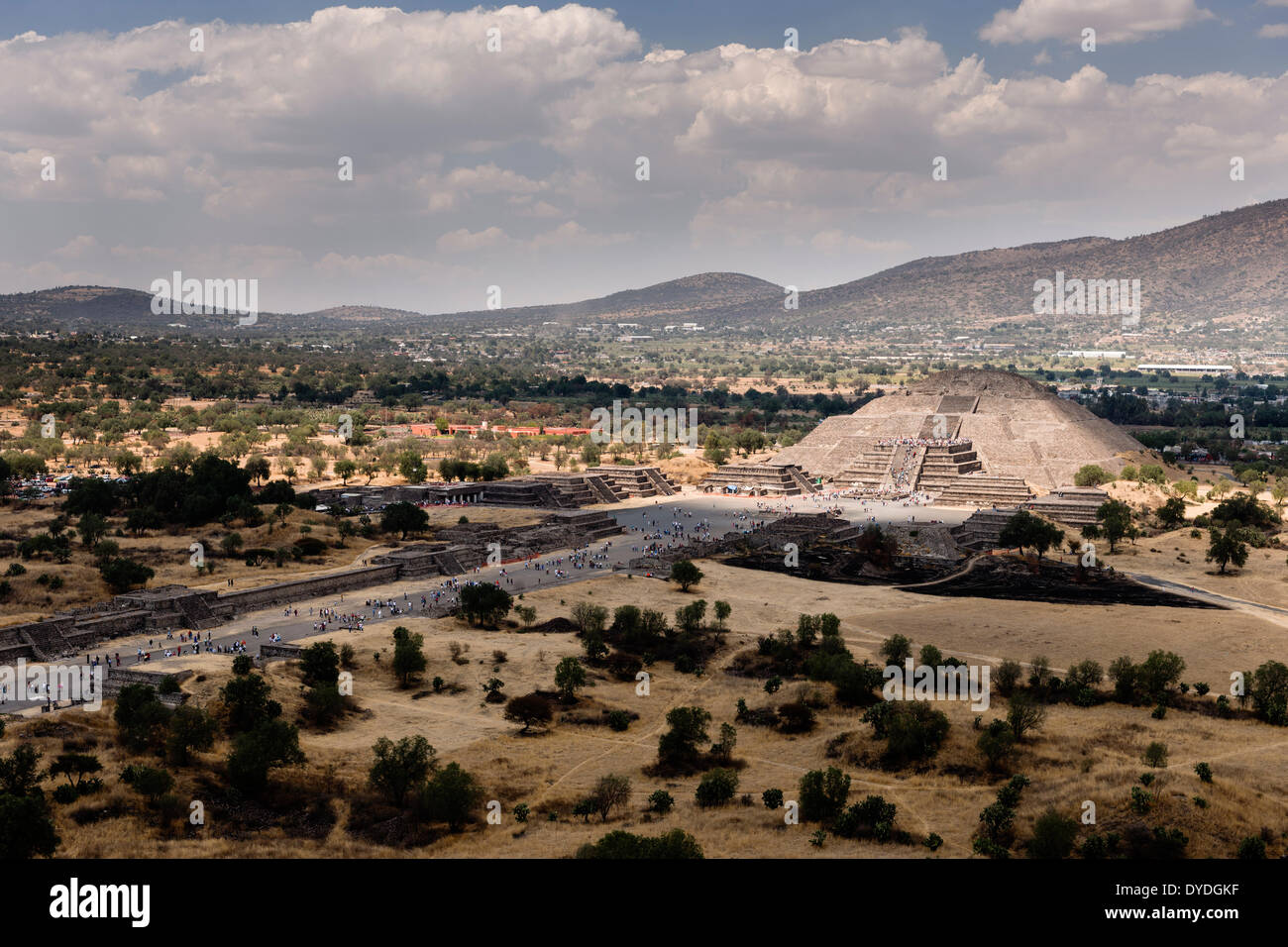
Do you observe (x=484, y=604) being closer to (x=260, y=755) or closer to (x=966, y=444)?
(x=260, y=755)

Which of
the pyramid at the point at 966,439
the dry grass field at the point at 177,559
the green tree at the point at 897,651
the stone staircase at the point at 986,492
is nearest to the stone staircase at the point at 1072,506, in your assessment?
the stone staircase at the point at 986,492

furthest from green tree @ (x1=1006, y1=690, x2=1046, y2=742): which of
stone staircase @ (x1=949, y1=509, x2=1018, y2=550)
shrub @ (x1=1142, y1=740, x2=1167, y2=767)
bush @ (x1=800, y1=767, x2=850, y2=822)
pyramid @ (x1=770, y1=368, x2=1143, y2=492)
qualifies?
pyramid @ (x1=770, y1=368, x2=1143, y2=492)

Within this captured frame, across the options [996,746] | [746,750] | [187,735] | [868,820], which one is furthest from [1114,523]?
[187,735]

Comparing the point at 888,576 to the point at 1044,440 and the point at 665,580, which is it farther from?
the point at 1044,440

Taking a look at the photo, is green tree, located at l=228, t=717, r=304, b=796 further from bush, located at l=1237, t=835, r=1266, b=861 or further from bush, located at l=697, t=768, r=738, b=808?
bush, located at l=1237, t=835, r=1266, b=861

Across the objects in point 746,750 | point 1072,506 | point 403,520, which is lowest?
point 746,750
